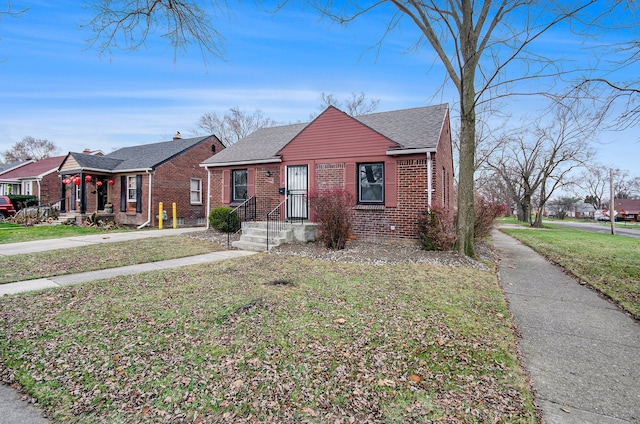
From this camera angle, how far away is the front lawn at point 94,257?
6203mm

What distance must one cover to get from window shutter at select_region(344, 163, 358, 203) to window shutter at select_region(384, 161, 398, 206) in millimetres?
1022

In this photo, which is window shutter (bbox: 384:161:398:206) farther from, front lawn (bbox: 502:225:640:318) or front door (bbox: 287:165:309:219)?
front lawn (bbox: 502:225:640:318)

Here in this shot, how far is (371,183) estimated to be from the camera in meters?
10.6

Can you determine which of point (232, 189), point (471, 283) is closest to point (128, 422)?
point (471, 283)

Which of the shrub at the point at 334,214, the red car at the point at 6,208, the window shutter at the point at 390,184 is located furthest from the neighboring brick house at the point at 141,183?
the window shutter at the point at 390,184

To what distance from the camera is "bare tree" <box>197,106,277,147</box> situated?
34188 millimetres

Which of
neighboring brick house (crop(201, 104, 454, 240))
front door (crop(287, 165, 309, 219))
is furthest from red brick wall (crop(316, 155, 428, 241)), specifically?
front door (crop(287, 165, 309, 219))

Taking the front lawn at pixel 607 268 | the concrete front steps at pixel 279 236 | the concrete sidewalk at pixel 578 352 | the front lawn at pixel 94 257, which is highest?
the concrete front steps at pixel 279 236

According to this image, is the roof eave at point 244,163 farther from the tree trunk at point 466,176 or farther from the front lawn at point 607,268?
the front lawn at point 607,268

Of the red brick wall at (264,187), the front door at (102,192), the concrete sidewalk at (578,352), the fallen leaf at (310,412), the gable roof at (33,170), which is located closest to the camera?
the fallen leaf at (310,412)

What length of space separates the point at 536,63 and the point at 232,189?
1097 cm

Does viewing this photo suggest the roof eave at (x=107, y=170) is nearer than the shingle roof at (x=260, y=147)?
No

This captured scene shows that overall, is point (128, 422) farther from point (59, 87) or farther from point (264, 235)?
point (59, 87)

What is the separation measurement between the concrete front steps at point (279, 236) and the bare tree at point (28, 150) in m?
51.2
